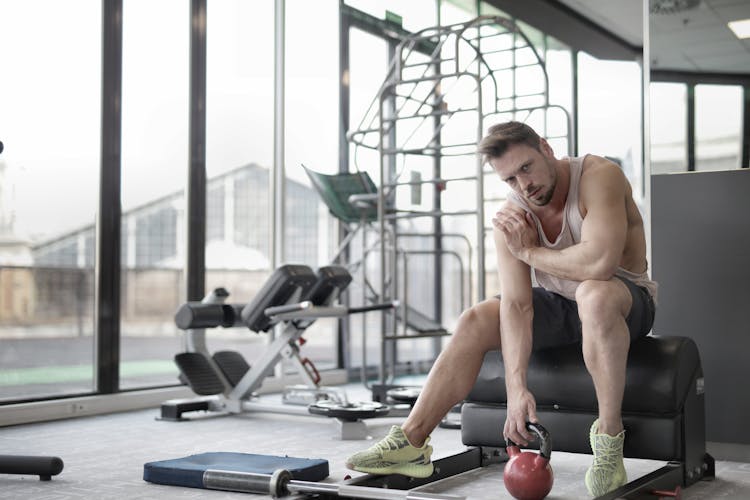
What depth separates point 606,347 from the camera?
2.23 meters

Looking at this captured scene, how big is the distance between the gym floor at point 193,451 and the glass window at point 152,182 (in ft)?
1.53

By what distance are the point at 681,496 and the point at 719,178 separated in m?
1.24

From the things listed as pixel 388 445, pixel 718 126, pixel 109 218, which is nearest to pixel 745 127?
pixel 718 126

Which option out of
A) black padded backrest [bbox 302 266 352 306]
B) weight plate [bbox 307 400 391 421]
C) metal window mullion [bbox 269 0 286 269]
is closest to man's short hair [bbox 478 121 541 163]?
weight plate [bbox 307 400 391 421]

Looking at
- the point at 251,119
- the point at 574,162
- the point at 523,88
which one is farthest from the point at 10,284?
the point at 523,88

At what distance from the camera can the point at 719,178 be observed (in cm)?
316

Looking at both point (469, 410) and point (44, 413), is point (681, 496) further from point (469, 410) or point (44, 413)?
point (44, 413)

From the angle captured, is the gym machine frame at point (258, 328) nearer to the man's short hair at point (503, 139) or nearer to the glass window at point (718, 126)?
the glass window at point (718, 126)

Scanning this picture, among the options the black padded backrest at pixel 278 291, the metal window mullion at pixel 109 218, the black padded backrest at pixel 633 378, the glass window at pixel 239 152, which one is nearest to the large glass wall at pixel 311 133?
the glass window at pixel 239 152

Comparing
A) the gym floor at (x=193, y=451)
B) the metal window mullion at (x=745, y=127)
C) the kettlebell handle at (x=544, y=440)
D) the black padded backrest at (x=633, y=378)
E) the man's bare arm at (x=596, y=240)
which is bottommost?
the gym floor at (x=193, y=451)

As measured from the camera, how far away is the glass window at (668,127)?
3.24 metres

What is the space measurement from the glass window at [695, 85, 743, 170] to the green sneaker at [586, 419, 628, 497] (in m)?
1.35

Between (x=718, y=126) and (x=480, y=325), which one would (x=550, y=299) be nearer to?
(x=480, y=325)

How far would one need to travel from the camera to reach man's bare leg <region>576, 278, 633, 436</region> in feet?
7.33
